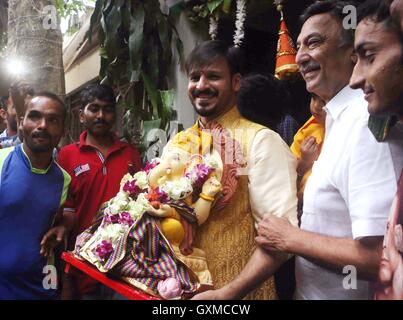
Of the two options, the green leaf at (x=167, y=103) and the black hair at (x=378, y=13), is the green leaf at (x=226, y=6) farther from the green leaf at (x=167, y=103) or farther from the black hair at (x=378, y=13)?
the black hair at (x=378, y=13)

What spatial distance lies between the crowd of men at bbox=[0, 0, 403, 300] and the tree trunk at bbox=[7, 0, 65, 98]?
Result: 72cm

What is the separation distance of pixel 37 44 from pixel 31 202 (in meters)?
1.31

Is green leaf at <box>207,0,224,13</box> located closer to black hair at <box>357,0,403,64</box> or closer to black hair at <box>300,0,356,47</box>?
black hair at <box>300,0,356,47</box>

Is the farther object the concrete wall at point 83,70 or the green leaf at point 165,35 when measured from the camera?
the concrete wall at point 83,70

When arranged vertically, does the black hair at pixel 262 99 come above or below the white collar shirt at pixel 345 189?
above

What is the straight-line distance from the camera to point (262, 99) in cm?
212

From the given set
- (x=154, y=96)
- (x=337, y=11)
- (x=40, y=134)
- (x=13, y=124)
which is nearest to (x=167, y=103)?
(x=154, y=96)

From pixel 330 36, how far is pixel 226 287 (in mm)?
1072

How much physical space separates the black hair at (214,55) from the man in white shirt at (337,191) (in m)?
0.29

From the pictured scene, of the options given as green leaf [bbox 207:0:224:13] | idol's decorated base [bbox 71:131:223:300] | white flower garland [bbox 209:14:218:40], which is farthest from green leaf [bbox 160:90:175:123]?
idol's decorated base [bbox 71:131:223:300]

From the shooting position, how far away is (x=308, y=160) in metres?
1.84

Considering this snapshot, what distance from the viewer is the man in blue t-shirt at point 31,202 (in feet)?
7.34

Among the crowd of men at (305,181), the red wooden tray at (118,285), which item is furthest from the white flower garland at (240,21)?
the red wooden tray at (118,285)

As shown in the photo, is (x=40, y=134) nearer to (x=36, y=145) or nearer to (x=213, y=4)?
(x=36, y=145)
